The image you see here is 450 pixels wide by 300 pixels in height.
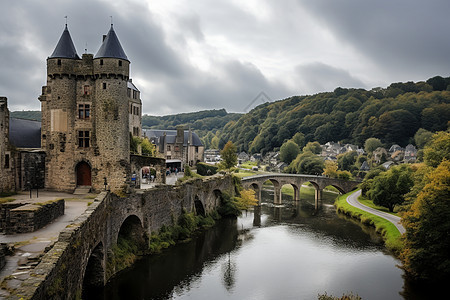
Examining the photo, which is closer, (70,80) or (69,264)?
(69,264)

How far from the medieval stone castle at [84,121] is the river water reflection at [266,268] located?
24.3 ft

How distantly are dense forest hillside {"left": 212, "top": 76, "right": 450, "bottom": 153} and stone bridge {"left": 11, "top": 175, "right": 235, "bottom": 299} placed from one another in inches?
3212

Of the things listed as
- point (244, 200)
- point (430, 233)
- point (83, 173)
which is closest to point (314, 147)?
point (244, 200)

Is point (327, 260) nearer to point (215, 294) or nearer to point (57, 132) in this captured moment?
point (215, 294)

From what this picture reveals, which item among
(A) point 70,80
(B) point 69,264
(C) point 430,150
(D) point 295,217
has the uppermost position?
(A) point 70,80

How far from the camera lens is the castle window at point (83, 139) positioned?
27.0 meters

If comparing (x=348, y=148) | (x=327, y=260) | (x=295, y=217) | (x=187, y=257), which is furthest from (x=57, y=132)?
(x=348, y=148)

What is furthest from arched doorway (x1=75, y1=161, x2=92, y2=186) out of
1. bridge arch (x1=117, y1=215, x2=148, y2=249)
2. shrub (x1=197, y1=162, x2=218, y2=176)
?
shrub (x1=197, y1=162, x2=218, y2=176)

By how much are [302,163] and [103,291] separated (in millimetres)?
68885

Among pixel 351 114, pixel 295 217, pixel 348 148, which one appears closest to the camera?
pixel 295 217

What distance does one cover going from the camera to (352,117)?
121m

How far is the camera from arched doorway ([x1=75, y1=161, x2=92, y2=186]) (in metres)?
27.5

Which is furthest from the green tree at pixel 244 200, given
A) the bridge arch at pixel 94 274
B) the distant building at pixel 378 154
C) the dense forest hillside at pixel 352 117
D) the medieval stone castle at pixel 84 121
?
the dense forest hillside at pixel 352 117

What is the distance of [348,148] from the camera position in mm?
108188
